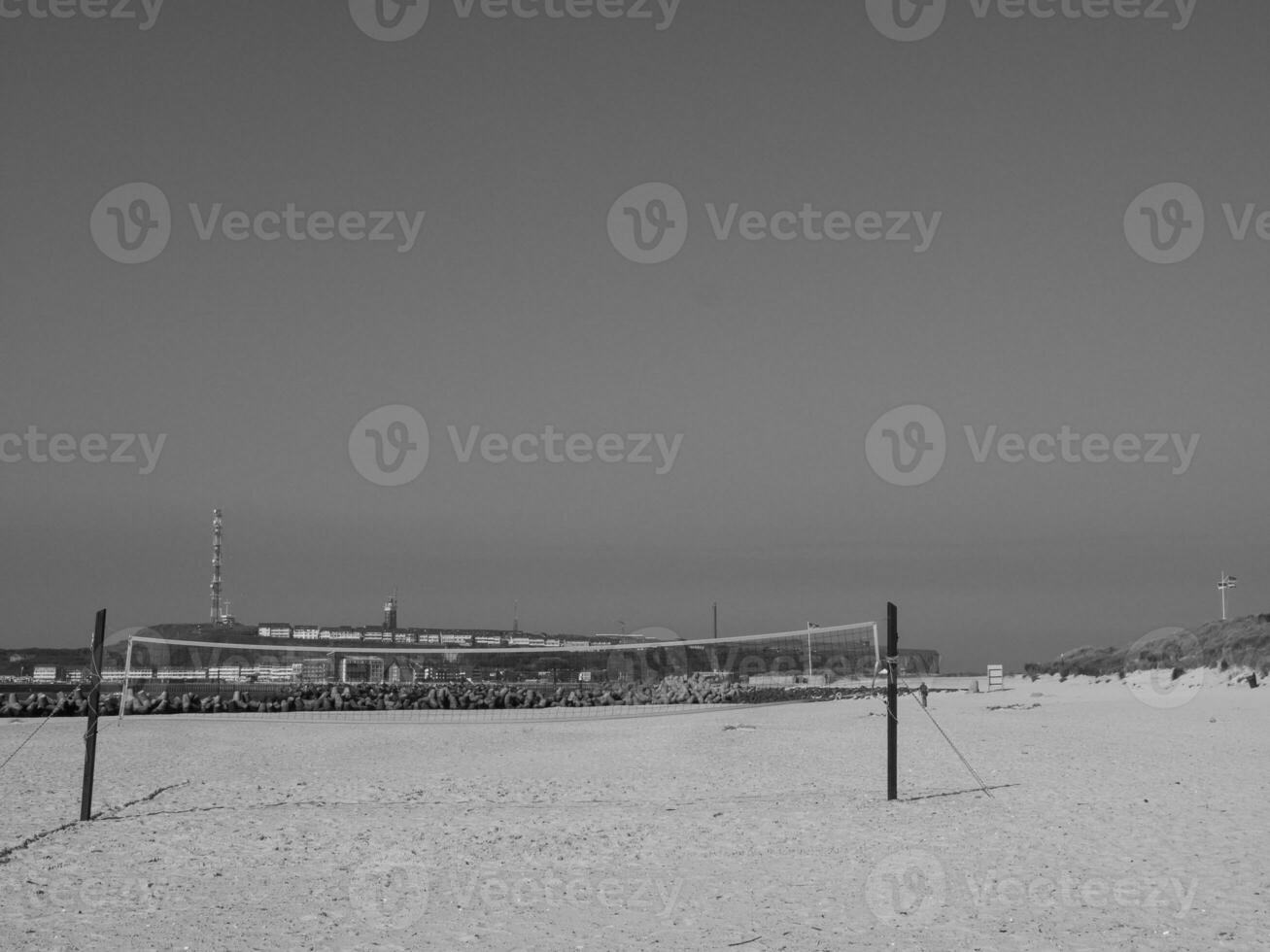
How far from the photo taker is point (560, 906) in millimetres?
6379

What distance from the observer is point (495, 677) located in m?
59.2

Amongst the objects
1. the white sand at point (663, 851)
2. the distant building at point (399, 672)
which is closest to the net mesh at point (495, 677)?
the distant building at point (399, 672)

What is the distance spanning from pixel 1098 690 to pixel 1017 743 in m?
18.8

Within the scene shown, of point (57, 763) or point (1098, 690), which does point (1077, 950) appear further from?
point (1098, 690)

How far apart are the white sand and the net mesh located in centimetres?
590

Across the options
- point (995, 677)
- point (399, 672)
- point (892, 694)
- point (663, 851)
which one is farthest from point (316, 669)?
point (663, 851)

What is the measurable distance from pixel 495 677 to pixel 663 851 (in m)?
52.5

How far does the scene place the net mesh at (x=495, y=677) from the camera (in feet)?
96.1

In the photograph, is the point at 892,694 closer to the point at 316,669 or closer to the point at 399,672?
the point at 399,672

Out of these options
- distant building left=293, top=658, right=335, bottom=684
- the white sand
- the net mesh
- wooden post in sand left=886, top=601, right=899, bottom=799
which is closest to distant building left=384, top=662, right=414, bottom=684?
the net mesh

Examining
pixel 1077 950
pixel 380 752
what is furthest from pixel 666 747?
pixel 1077 950

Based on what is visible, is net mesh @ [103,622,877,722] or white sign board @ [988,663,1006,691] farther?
white sign board @ [988,663,1006,691]

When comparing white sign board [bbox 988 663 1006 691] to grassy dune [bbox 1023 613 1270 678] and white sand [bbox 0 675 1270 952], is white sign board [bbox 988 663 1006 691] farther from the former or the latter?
white sand [bbox 0 675 1270 952]

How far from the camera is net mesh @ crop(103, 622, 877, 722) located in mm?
29281
